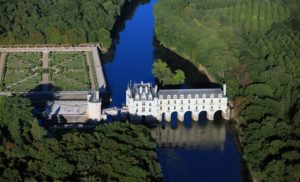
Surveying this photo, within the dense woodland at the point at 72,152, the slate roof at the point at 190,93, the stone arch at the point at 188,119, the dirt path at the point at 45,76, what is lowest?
the dense woodland at the point at 72,152

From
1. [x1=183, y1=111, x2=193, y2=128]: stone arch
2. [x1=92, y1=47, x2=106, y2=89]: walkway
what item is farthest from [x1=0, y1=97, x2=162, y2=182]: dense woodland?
[x1=92, y1=47, x2=106, y2=89]: walkway

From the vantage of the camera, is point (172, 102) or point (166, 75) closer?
point (172, 102)

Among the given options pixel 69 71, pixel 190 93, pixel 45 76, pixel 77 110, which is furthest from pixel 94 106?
pixel 69 71

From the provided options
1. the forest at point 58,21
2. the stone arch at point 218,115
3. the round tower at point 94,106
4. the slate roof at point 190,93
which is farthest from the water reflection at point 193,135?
the forest at point 58,21

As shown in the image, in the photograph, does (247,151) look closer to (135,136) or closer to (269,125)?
(269,125)

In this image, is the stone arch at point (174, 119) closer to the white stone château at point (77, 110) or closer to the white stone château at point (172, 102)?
the white stone château at point (172, 102)

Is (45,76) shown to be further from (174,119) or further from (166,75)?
(174,119)

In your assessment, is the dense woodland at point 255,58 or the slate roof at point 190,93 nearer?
the dense woodland at point 255,58
